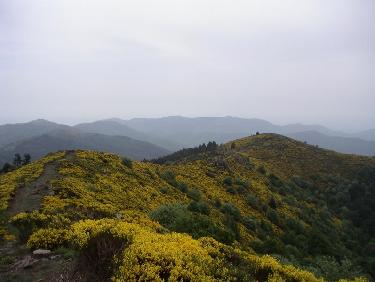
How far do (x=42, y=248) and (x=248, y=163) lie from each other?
49.2 m

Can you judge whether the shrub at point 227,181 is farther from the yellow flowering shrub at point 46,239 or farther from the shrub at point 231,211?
the yellow flowering shrub at point 46,239

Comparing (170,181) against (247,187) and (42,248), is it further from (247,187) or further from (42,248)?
(42,248)

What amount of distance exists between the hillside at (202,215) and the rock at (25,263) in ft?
1.12

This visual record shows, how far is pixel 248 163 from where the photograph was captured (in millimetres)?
59781

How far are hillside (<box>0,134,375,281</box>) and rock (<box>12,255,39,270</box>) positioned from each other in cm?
34

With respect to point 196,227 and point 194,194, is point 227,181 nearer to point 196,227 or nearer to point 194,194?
point 194,194

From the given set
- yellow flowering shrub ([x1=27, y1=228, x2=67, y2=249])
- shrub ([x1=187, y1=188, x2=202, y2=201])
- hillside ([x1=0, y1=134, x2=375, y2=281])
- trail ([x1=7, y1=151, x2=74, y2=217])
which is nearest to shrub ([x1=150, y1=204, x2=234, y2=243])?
hillside ([x1=0, y1=134, x2=375, y2=281])

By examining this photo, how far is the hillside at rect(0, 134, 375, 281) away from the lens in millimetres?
9445

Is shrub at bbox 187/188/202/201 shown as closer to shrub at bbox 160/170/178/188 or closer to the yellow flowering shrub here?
shrub at bbox 160/170/178/188

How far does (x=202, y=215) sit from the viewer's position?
2308 cm

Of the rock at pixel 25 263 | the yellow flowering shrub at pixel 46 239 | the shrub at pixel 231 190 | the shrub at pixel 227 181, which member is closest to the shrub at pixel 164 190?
the shrub at pixel 231 190

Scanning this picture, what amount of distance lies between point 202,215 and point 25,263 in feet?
42.4

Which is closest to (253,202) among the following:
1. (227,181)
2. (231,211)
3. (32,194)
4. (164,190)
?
(227,181)

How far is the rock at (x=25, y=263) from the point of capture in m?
11.2
